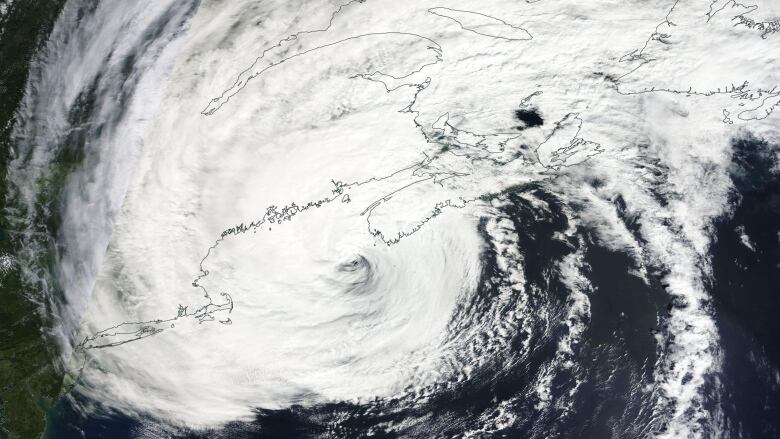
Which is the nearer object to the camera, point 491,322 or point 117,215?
point 117,215

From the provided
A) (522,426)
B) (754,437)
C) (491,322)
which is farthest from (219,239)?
(754,437)

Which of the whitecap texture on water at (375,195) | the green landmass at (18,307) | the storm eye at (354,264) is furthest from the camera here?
the storm eye at (354,264)

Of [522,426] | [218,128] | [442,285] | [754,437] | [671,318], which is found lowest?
[754,437]

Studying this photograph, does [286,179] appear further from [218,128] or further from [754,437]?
[754,437]

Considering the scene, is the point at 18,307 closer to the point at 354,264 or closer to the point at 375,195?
the point at 354,264

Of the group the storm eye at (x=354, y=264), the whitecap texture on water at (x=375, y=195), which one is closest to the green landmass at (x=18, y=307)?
the whitecap texture on water at (x=375, y=195)

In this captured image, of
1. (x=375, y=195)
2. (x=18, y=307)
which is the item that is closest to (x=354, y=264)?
(x=375, y=195)

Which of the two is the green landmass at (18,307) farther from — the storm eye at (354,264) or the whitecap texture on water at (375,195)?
the storm eye at (354,264)

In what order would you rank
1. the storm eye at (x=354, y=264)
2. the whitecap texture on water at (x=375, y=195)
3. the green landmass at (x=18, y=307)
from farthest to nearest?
the storm eye at (x=354, y=264)
the whitecap texture on water at (x=375, y=195)
the green landmass at (x=18, y=307)
